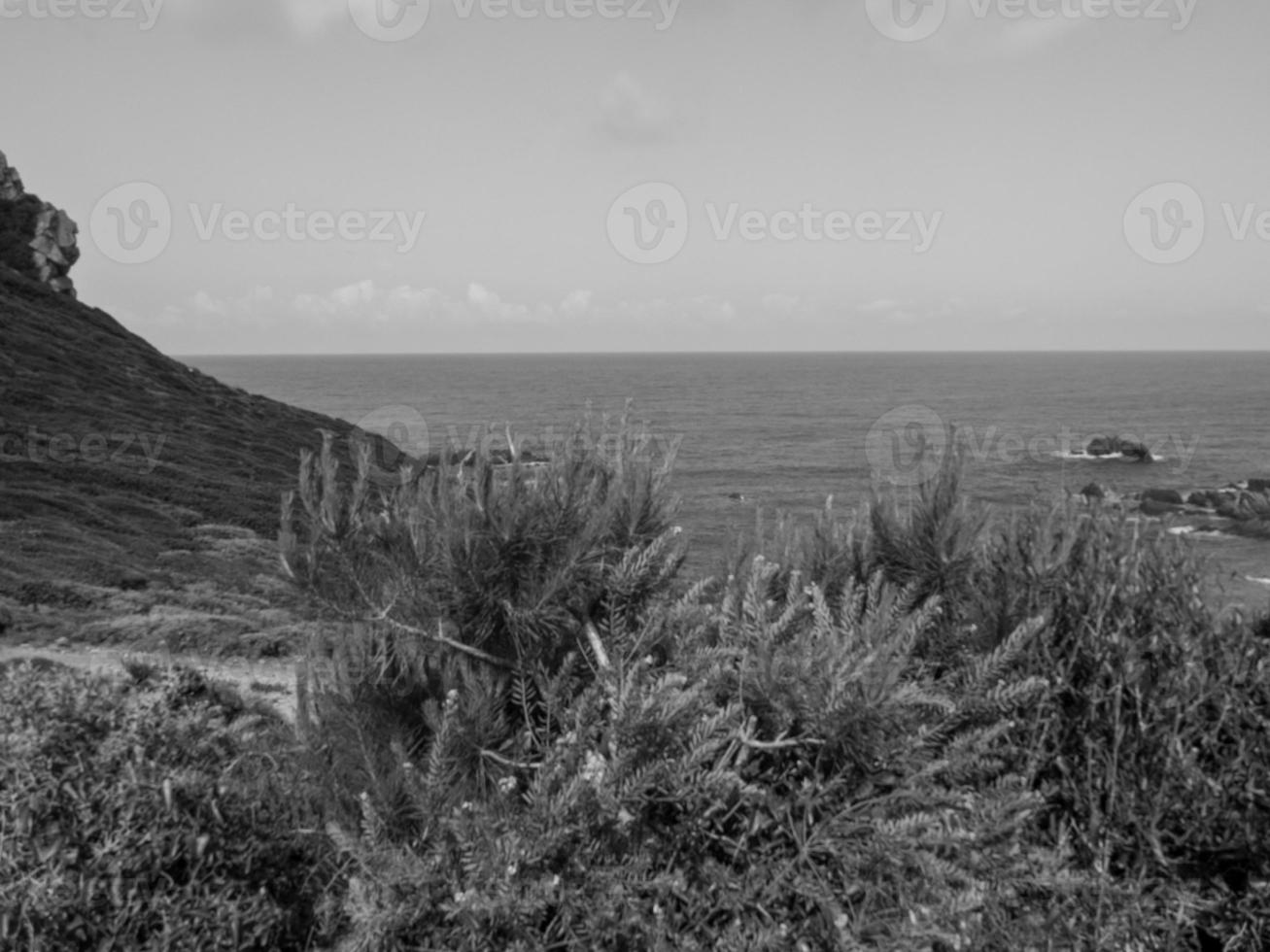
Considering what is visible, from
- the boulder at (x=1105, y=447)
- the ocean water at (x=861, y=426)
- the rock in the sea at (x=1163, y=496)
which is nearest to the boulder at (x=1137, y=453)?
the boulder at (x=1105, y=447)

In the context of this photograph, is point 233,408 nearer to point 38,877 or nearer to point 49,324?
point 49,324

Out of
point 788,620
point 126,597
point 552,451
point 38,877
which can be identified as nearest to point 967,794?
point 788,620

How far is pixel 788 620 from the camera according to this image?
216 inches

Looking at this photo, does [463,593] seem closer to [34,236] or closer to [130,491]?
[130,491]

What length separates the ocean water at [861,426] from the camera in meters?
34.5

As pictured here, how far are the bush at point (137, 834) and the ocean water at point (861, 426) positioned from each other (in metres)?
2.33

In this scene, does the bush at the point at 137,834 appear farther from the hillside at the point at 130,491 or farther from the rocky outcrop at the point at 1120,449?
the rocky outcrop at the point at 1120,449

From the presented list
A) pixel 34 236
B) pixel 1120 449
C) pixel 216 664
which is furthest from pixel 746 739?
pixel 1120 449

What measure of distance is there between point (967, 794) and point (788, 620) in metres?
1.26

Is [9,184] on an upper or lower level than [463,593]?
upper

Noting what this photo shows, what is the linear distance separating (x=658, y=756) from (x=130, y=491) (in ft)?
89.0

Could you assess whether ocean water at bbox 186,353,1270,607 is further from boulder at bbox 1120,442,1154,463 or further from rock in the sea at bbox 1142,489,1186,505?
rock in the sea at bbox 1142,489,1186,505

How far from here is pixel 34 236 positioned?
59.1 metres

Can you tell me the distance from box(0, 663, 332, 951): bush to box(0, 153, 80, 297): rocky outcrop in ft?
196
